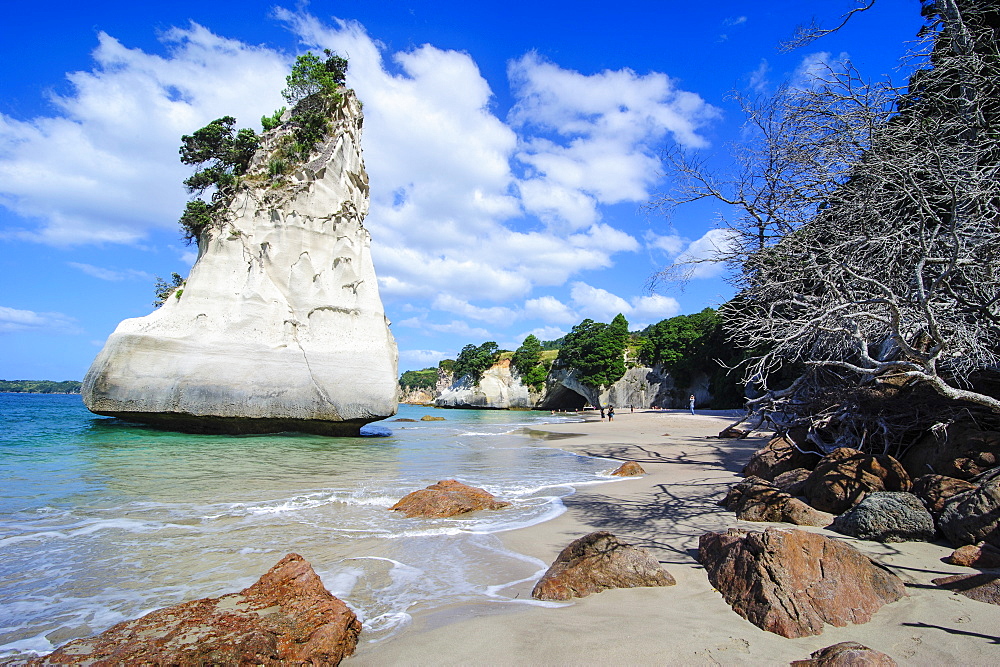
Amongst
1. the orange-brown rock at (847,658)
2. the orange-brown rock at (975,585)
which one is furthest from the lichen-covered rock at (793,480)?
the orange-brown rock at (847,658)

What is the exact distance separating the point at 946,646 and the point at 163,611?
15.6ft

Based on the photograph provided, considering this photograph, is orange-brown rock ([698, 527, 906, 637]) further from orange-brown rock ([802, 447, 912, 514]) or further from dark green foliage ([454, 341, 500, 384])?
dark green foliage ([454, 341, 500, 384])

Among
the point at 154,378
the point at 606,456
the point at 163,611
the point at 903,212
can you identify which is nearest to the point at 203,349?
the point at 154,378

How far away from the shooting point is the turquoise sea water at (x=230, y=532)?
4086 millimetres

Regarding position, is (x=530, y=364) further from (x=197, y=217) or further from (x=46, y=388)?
(x=46, y=388)

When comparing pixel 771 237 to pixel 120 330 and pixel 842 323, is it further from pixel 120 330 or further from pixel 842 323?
pixel 120 330

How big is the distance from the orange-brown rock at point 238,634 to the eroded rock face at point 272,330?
15908 mm

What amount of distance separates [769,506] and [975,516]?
193cm

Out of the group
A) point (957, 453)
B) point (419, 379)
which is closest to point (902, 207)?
point (957, 453)

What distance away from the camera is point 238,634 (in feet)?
9.52

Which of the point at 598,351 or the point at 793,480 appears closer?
the point at 793,480

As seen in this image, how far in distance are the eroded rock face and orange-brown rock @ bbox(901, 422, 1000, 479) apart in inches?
647

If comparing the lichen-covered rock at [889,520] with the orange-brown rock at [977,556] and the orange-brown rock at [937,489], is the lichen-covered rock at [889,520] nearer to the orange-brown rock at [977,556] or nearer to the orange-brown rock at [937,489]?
the orange-brown rock at [937,489]

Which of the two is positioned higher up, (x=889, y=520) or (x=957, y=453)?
(x=957, y=453)
